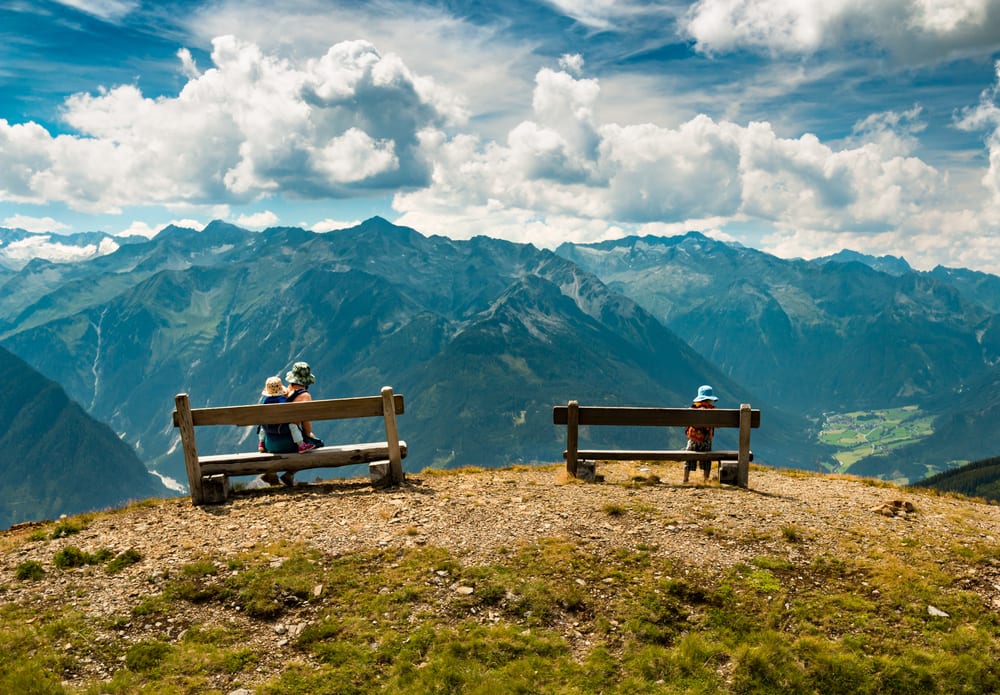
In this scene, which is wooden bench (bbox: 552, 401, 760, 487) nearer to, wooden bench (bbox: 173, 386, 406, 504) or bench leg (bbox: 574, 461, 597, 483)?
bench leg (bbox: 574, 461, 597, 483)

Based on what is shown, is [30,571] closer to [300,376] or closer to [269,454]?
[269,454]

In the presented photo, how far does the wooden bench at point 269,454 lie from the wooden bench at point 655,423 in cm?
501

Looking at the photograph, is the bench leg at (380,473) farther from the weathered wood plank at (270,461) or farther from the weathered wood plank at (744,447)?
the weathered wood plank at (744,447)

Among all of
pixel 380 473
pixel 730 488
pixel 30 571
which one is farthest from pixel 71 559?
pixel 730 488

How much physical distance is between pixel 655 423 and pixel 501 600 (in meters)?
8.19

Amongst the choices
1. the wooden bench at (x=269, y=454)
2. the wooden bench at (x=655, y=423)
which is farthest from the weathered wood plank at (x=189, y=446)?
the wooden bench at (x=655, y=423)

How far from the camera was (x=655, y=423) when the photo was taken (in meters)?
16.5

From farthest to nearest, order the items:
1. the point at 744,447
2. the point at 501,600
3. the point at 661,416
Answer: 1. the point at 661,416
2. the point at 744,447
3. the point at 501,600

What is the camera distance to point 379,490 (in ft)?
51.4

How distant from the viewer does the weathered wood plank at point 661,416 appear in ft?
53.2

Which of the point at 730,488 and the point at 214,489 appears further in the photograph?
the point at 730,488

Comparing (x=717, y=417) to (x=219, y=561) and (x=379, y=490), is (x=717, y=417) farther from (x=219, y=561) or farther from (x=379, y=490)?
(x=219, y=561)

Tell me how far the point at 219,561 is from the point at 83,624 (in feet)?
7.46

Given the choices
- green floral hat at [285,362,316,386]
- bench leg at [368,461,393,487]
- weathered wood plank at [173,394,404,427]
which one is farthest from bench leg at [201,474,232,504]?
bench leg at [368,461,393,487]
